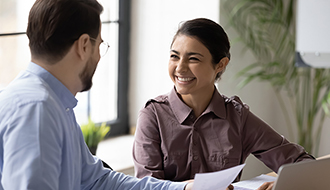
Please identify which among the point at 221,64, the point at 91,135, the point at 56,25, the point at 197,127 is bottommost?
the point at 91,135

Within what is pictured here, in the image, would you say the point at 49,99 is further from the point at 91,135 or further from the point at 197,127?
the point at 91,135

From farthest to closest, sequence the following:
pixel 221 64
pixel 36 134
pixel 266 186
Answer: pixel 221 64
pixel 266 186
pixel 36 134

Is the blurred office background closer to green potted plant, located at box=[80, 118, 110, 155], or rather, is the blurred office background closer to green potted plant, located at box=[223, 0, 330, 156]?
green potted plant, located at box=[223, 0, 330, 156]

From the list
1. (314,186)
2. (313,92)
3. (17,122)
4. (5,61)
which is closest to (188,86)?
(314,186)

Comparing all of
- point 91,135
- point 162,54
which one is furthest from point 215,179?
point 162,54

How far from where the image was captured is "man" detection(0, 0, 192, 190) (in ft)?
3.20

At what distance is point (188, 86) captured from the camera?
1842 mm

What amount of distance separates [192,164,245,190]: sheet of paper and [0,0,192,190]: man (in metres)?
0.34

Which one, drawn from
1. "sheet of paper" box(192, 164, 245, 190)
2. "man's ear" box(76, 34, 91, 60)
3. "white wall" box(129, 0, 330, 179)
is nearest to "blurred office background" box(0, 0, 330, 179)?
"white wall" box(129, 0, 330, 179)

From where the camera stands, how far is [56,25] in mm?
1132

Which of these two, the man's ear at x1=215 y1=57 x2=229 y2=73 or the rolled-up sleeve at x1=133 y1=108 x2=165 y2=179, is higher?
the man's ear at x1=215 y1=57 x2=229 y2=73

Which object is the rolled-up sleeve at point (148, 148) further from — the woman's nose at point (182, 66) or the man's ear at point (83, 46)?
the man's ear at point (83, 46)

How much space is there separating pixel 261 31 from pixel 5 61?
1.69 metres

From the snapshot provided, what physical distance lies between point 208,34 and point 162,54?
1.15 metres
